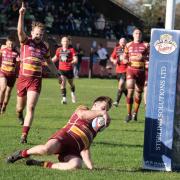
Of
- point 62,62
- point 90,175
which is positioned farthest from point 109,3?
point 90,175

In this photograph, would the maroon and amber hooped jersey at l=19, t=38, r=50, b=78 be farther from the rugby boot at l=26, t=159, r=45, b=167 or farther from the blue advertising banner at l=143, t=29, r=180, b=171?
the blue advertising banner at l=143, t=29, r=180, b=171

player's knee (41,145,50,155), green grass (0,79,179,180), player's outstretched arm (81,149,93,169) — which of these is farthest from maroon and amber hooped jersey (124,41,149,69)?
player's knee (41,145,50,155)

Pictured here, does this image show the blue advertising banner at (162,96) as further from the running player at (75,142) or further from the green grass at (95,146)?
the running player at (75,142)

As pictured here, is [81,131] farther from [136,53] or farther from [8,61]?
[8,61]

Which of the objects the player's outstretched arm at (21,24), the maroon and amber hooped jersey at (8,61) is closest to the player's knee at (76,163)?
the player's outstretched arm at (21,24)

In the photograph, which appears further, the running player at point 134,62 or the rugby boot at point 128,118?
the running player at point 134,62

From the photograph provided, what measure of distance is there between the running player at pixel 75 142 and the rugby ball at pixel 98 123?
0.12ft

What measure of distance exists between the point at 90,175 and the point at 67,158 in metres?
0.62

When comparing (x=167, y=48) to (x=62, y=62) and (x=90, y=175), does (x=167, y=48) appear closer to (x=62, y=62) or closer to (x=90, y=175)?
(x=90, y=175)

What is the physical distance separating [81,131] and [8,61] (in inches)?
373

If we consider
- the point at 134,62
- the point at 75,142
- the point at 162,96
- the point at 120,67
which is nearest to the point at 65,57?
the point at 120,67

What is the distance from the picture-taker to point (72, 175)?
28.2ft

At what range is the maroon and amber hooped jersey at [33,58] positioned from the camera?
12109 mm

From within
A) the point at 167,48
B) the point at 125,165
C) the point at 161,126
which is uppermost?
the point at 167,48
